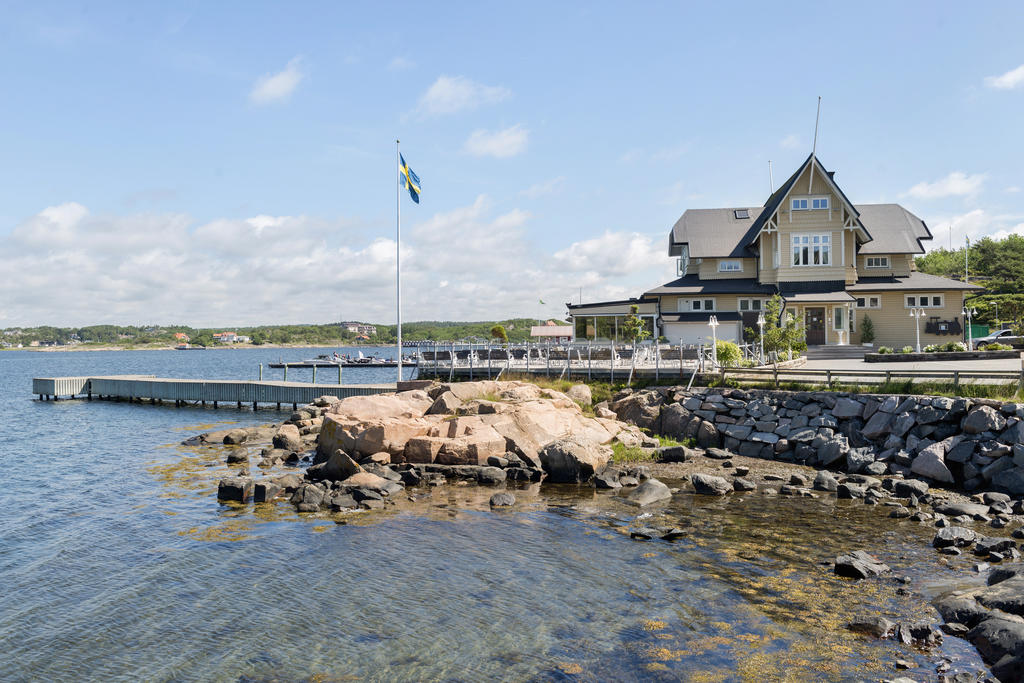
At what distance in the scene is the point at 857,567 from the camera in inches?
443

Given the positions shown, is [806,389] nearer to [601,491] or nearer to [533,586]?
[601,491]

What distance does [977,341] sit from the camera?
41.3 m

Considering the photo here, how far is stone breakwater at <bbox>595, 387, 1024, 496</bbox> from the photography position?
18.0 m

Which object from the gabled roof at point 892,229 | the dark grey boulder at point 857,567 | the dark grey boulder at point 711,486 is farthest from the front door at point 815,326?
the dark grey boulder at point 857,567

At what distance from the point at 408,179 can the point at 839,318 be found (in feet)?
→ 87.3

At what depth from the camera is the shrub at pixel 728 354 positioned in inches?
1144

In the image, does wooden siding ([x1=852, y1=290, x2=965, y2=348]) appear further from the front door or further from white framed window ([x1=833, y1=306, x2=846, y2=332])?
the front door

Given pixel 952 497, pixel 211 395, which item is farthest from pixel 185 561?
pixel 211 395

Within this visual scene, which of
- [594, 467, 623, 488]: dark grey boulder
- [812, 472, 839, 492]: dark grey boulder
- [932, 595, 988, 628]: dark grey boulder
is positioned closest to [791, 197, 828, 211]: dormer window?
[812, 472, 839, 492]: dark grey boulder

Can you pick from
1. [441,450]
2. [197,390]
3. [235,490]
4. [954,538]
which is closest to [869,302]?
[954,538]

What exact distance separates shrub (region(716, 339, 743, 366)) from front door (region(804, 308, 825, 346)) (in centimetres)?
1223

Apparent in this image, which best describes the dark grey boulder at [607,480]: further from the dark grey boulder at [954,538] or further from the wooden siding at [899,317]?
the wooden siding at [899,317]

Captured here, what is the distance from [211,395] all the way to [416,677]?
42272 mm

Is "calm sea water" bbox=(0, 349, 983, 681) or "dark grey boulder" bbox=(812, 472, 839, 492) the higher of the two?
"dark grey boulder" bbox=(812, 472, 839, 492)
